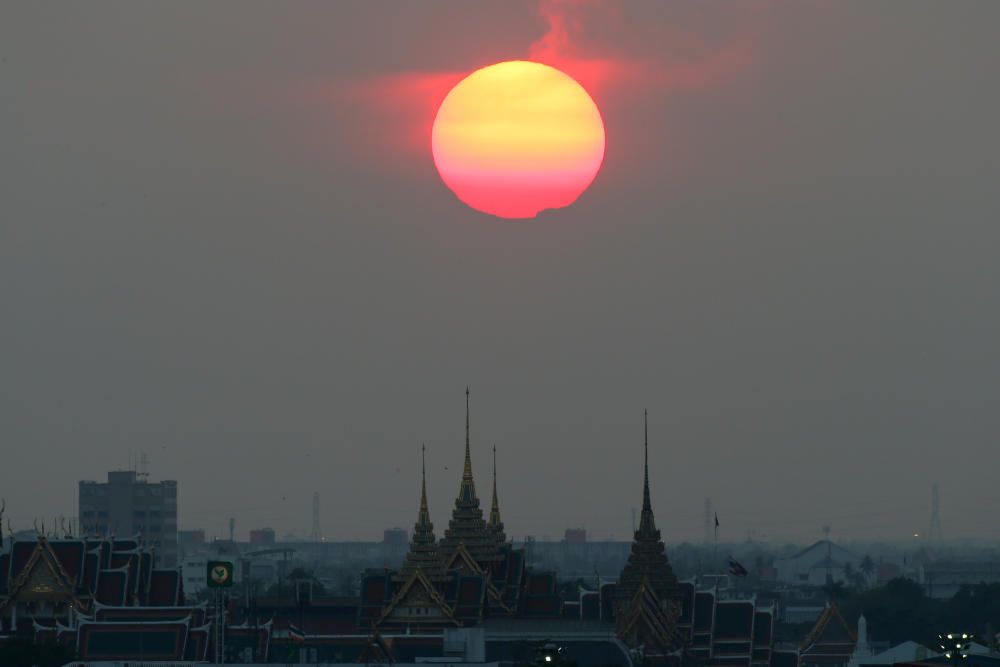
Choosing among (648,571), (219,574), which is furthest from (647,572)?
(219,574)

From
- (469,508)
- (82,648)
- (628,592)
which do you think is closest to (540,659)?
(82,648)

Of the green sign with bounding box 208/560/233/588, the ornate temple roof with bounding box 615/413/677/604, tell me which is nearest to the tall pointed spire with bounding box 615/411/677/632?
the ornate temple roof with bounding box 615/413/677/604

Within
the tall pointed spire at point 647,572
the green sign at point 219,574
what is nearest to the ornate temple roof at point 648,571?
the tall pointed spire at point 647,572

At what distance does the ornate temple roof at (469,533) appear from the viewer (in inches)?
7421

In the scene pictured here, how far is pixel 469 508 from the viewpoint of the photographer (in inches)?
7589

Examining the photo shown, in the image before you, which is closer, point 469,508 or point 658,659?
point 658,659

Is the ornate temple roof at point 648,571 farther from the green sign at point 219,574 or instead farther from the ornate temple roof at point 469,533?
the green sign at point 219,574

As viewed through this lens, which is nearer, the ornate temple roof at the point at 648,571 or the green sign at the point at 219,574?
the green sign at the point at 219,574

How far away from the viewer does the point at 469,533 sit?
19038 cm

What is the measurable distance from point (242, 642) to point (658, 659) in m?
25.7

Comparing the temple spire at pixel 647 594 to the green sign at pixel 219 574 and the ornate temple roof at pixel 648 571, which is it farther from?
the green sign at pixel 219 574

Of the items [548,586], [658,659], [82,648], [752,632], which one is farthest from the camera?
[548,586]

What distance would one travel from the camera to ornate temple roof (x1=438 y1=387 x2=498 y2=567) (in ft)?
618

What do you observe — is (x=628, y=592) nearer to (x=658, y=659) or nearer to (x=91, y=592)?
(x=658, y=659)
